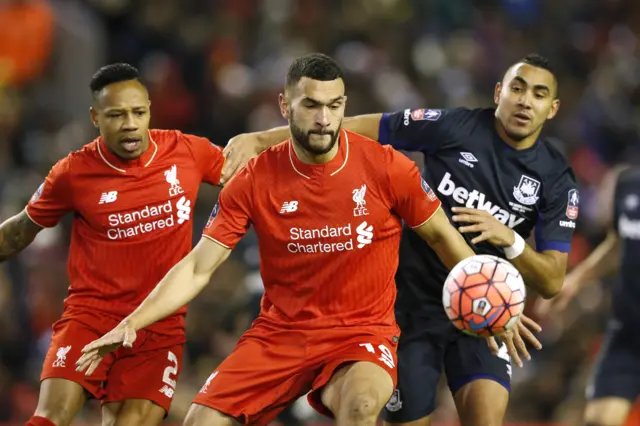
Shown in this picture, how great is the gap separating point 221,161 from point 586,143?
6696mm

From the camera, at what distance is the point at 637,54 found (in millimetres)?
14414

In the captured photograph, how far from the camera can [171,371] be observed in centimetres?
741

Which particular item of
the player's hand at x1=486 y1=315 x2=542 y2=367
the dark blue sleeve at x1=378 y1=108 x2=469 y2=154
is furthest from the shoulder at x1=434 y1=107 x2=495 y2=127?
the player's hand at x1=486 y1=315 x2=542 y2=367

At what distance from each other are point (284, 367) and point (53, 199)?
1820mm

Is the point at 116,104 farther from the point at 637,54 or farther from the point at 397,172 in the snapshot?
the point at 637,54

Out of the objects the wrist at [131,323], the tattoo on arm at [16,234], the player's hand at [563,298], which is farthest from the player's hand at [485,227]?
the tattoo on arm at [16,234]

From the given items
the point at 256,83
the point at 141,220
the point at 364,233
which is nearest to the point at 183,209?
the point at 141,220

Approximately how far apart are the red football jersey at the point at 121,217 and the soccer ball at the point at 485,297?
1787 millimetres

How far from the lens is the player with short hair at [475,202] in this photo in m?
7.34

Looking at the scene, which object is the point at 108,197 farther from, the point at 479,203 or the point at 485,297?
the point at 485,297

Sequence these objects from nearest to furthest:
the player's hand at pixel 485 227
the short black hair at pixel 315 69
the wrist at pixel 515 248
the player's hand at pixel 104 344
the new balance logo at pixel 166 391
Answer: the player's hand at pixel 104 344 → the short black hair at pixel 315 69 → the player's hand at pixel 485 227 → the wrist at pixel 515 248 → the new balance logo at pixel 166 391

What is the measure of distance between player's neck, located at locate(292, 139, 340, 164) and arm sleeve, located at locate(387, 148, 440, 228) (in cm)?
31

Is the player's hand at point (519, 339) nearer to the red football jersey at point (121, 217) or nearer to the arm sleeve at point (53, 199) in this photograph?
the red football jersey at point (121, 217)

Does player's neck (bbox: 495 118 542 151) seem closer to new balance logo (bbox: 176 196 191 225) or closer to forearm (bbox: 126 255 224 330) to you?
new balance logo (bbox: 176 196 191 225)
